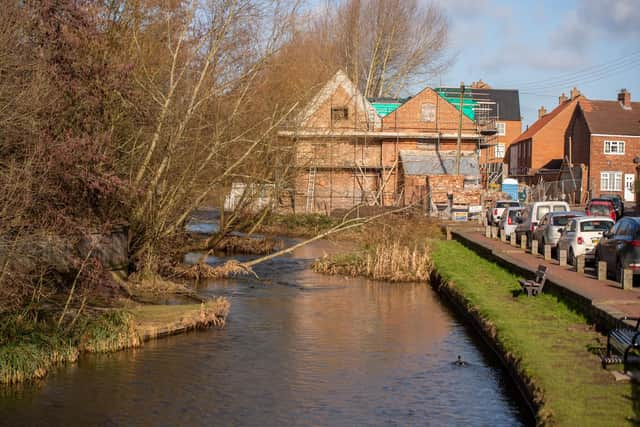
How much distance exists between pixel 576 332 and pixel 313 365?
4648mm

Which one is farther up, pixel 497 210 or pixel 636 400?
pixel 497 210

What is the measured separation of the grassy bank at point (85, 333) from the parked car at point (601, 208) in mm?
27179

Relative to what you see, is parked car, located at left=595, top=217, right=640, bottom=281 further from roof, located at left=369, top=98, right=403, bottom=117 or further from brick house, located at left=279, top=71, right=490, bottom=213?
roof, located at left=369, top=98, right=403, bottom=117

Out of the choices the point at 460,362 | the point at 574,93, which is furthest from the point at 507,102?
the point at 460,362

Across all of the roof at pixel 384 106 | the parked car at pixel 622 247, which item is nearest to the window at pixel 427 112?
the roof at pixel 384 106

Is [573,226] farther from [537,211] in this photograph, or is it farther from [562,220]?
[537,211]

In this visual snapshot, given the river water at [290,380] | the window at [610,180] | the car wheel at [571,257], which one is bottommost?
the river water at [290,380]

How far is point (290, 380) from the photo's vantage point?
46.1 feet

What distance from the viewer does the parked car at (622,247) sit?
64.1 feet

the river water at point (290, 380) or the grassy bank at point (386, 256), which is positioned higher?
the grassy bank at point (386, 256)

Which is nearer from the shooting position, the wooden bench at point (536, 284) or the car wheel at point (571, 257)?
the wooden bench at point (536, 284)

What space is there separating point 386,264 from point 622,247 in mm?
8607

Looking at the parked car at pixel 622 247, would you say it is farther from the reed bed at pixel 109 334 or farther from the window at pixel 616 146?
the window at pixel 616 146

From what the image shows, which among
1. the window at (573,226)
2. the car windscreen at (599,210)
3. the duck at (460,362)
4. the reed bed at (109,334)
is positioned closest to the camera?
the duck at (460,362)
